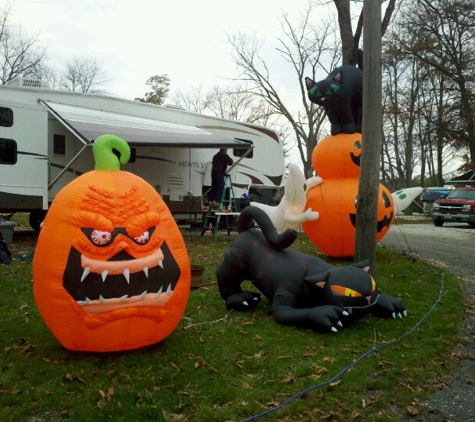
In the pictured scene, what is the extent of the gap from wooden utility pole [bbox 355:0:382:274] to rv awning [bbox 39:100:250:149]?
5.43 m

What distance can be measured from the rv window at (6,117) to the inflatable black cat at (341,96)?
6763 mm

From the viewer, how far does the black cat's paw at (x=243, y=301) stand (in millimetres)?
6082

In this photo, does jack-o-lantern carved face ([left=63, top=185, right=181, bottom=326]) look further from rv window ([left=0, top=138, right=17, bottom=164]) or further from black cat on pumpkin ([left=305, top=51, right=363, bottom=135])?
rv window ([left=0, top=138, right=17, bottom=164])

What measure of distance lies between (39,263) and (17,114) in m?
8.27

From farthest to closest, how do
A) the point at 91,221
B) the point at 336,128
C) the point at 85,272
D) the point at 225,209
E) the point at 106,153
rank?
the point at 225,209 < the point at 336,128 < the point at 106,153 < the point at 91,221 < the point at 85,272

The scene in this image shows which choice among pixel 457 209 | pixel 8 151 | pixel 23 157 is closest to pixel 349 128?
pixel 23 157

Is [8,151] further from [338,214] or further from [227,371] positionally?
[227,371]

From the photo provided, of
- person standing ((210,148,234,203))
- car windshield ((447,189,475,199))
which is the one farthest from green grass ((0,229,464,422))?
car windshield ((447,189,475,199))

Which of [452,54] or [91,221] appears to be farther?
[452,54]

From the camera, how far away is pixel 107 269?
414 centimetres

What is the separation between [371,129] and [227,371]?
13.0ft

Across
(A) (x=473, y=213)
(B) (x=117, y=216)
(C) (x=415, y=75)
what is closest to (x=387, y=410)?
(B) (x=117, y=216)

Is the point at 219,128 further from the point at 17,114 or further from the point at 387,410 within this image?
the point at 387,410

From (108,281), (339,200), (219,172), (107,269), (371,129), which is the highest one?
(371,129)
